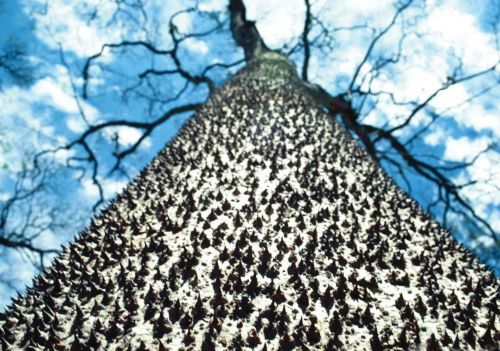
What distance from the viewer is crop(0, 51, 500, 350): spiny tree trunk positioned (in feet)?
4.95

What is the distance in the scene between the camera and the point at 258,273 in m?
1.81

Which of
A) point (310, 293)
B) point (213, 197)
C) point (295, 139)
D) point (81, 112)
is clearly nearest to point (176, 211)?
point (213, 197)

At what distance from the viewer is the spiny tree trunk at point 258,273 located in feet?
4.95

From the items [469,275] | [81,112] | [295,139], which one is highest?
[81,112]

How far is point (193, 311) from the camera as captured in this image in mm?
1581

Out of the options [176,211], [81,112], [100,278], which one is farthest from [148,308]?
[81,112]

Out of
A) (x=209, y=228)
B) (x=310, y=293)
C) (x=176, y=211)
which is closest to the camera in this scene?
(x=310, y=293)

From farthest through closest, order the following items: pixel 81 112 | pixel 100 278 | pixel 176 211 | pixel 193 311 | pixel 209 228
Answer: pixel 81 112 → pixel 176 211 → pixel 209 228 → pixel 100 278 → pixel 193 311

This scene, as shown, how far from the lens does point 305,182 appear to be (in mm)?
2727

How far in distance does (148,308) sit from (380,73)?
11011mm

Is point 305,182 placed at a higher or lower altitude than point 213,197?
higher

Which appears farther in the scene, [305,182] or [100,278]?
[305,182]

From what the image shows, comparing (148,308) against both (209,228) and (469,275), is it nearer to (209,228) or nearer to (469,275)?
(209,228)

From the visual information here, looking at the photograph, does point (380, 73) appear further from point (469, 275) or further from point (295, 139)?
point (469, 275)
